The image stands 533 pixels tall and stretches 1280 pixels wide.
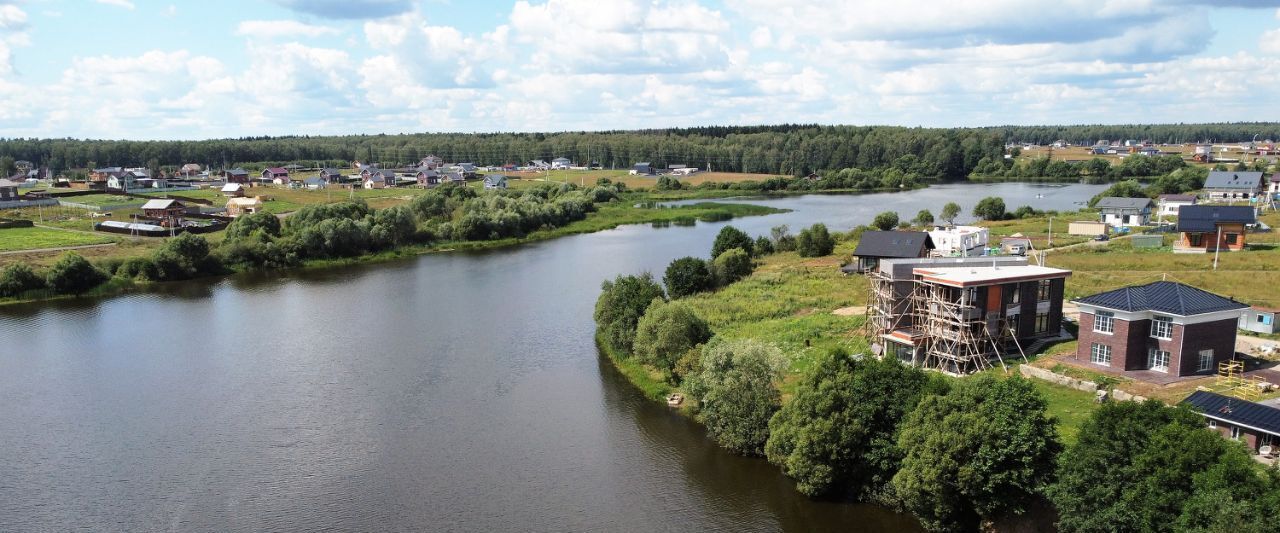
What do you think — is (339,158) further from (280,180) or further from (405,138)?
(280,180)

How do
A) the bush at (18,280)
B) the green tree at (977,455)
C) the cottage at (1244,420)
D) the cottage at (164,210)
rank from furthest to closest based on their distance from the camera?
the cottage at (164,210), the bush at (18,280), the cottage at (1244,420), the green tree at (977,455)

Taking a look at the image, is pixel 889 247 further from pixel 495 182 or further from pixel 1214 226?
pixel 495 182

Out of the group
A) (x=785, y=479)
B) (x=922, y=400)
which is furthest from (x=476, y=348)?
(x=922, y=400)

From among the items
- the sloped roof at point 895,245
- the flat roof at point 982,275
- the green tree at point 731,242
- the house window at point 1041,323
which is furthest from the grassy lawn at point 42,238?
the house window at point 1041,323

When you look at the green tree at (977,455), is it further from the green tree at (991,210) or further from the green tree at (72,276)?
the green tree at (991,210)

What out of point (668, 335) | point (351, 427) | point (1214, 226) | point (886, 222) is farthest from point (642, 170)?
point (351, 427)

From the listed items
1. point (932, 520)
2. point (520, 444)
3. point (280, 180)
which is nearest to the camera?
point (932, 520)
